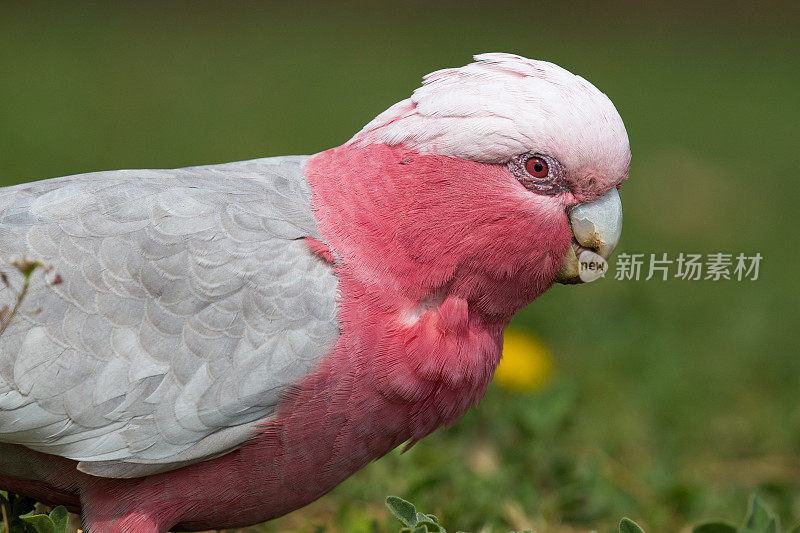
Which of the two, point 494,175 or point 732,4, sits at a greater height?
point 494,175

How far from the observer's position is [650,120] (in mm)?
9539

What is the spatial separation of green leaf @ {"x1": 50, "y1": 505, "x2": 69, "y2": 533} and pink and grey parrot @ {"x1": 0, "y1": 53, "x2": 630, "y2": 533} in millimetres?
72

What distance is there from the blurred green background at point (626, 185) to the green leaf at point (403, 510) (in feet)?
2.08

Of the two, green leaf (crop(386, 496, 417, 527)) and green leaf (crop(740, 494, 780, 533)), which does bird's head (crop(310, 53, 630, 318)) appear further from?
green leaf (crop(740, 494, 780, 533))

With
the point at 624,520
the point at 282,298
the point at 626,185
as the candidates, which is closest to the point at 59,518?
the point at 282,298

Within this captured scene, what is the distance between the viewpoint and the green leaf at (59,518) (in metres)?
2.22

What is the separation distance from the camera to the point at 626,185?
764 cm

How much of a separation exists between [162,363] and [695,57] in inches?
458

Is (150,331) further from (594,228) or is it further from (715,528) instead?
(715,528)

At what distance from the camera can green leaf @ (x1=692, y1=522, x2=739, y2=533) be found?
2326mm

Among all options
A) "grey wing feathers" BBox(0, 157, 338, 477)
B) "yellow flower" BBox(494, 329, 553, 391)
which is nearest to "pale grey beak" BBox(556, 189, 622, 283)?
"grey wing feathers" BBox(0, 157, 338, 477)

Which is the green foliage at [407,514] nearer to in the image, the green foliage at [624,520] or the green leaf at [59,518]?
the green foliage at [624,520]

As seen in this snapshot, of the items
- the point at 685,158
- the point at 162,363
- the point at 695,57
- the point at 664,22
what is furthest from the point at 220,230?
→ the point at 664,22

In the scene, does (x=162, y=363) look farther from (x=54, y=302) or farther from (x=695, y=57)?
(x=695, y=57)
